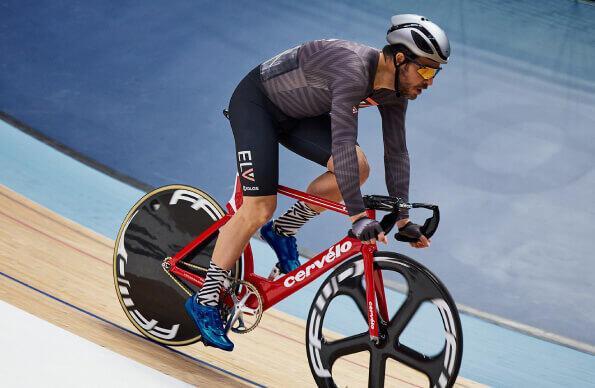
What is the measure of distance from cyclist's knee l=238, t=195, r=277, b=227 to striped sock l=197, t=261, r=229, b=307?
9.7 inches

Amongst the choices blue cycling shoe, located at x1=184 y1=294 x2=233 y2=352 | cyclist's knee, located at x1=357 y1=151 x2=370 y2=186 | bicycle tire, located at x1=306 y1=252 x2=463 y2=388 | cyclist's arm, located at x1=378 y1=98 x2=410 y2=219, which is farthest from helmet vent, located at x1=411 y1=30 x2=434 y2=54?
blue cycling shoe, located at x1=184 y1=294 x2=233 y2=352

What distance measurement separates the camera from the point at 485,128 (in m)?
6.84

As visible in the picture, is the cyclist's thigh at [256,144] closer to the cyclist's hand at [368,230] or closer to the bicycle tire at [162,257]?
the bicycle tire at [162,257]

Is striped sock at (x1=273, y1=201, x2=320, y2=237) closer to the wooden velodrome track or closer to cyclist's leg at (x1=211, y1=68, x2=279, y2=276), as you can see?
cyclist's leg at (x1=211, y1=68, x2=279, y2=276)

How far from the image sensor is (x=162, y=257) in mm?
3695

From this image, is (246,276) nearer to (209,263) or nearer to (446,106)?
(209,263)

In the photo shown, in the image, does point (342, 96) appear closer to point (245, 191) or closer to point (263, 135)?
point (263, 135)

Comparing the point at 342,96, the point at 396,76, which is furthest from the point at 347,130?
the point at 396,76

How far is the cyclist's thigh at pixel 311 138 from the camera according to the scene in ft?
11.0

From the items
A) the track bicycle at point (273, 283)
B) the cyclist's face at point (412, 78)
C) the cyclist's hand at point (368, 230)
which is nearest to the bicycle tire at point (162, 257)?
the track bicycle at point (273, 283)

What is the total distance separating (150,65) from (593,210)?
369 cm

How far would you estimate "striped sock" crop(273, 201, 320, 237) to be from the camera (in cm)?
346

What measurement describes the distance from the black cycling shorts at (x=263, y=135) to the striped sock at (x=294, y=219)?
212mm

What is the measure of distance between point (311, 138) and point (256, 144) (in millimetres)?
Answer: 242
